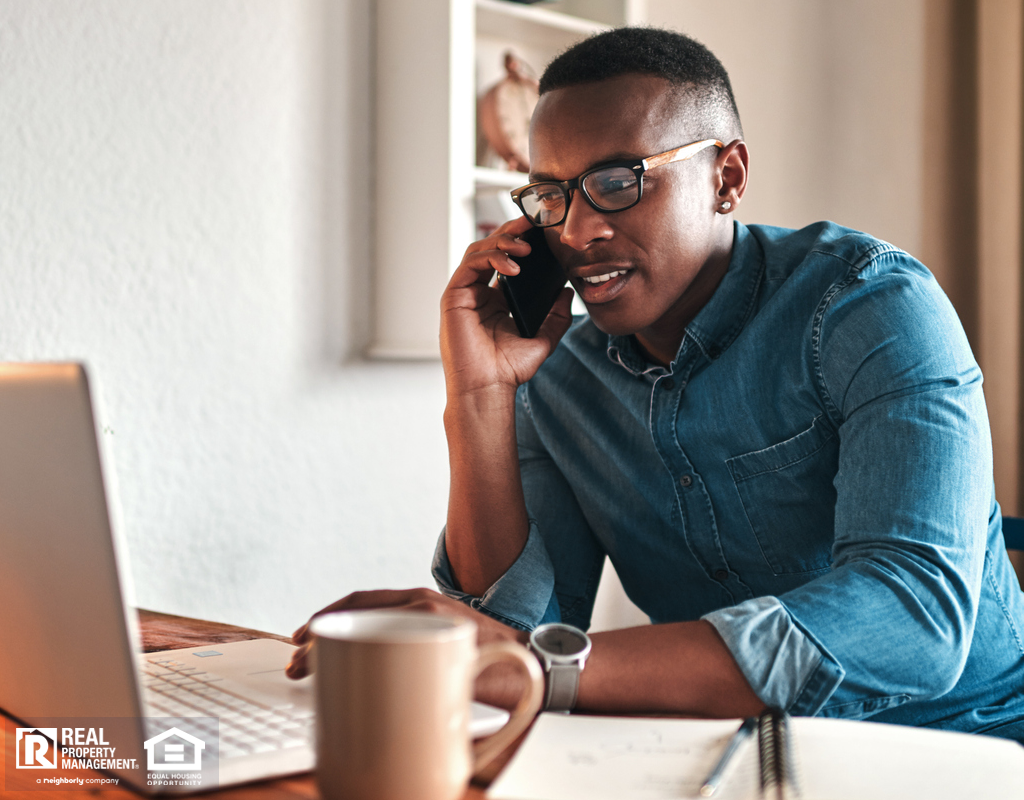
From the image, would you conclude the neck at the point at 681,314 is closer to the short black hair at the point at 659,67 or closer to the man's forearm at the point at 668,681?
the short black hair at the point at 659,67

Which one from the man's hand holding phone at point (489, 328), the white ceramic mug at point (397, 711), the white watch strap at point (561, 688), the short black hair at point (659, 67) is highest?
the short black hair at point (659, 67)

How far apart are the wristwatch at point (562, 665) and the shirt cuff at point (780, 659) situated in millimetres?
114

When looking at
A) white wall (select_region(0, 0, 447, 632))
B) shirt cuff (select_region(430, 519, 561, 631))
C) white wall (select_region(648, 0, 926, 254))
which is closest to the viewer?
shirt cuff (select_region(430, 519, 561, 631))

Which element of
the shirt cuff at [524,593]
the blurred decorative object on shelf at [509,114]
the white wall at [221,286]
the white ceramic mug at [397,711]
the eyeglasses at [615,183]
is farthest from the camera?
the blurred decorative object on shelf at [509,114]

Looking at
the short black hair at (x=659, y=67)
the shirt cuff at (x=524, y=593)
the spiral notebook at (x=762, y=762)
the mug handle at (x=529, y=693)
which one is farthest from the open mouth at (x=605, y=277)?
the mug handle at (x=529, y=693)

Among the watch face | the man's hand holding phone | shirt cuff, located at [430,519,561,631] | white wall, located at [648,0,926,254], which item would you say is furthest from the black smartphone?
white wall, located at [648,0,926,254]

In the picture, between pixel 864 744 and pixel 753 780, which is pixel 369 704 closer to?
pixel 753 780

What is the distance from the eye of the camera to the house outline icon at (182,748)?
0.53 metres

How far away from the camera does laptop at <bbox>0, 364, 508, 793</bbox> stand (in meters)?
0.49

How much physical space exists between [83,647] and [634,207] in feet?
2.67

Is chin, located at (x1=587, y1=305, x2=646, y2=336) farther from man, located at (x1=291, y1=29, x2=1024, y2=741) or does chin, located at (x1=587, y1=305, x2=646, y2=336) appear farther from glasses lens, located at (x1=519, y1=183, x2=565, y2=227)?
glasses lens, located at (x1=519, y1=183, x2=565, y2=227)

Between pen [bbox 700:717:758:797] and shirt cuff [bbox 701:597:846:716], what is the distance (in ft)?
0.33

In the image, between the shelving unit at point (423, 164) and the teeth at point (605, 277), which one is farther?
the shelving unit at point (423, 164)

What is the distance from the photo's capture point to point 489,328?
4.16ft
